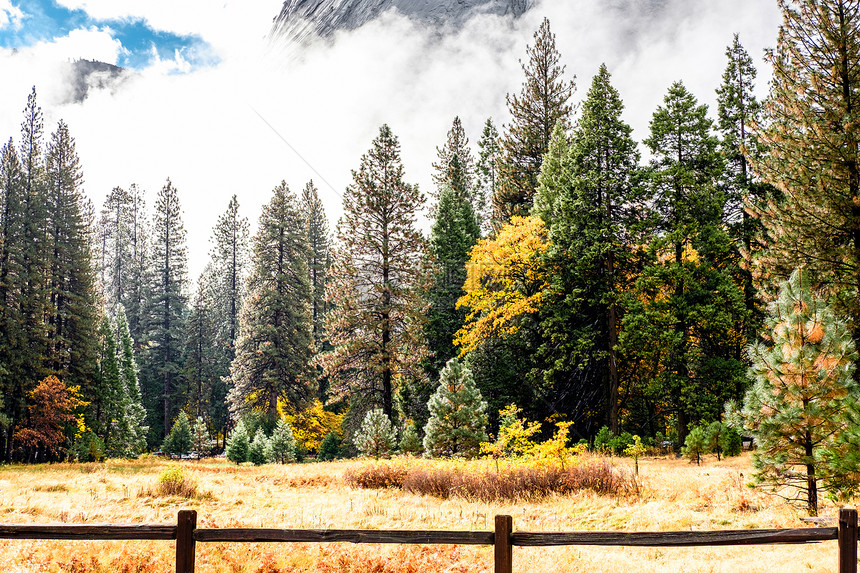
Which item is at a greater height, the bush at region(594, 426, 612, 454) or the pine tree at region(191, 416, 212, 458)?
the bush at region(594, 426, 612, 454)

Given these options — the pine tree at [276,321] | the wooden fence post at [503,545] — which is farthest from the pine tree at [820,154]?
the pine tree at [276,321]

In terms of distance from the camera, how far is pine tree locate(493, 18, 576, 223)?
129 feet

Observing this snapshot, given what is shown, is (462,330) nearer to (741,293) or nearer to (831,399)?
(741,293)

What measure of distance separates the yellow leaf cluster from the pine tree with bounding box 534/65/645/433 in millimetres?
935

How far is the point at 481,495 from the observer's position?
1254cm

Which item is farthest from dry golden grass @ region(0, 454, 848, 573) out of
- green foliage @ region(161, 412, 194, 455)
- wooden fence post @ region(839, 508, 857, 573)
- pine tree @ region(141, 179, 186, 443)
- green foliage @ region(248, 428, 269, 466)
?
pine tree @ region(141, 179, 186, 443)

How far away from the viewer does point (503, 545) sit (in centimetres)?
514

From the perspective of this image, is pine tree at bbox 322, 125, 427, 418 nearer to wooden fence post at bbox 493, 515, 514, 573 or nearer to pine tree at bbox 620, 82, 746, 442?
pine tree at bbox 620, 82, 746, 442

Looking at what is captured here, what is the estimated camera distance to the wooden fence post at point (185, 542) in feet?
17.3

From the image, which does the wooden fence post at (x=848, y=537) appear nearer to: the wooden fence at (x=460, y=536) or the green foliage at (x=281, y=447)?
the wooden fence at (x=460, y=536)

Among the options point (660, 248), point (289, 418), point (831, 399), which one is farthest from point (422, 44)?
point (831, 399)

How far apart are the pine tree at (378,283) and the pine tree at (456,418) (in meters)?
9.45

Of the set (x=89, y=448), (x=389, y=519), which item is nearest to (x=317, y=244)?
(x=89, y=448)

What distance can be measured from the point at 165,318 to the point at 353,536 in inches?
2188
